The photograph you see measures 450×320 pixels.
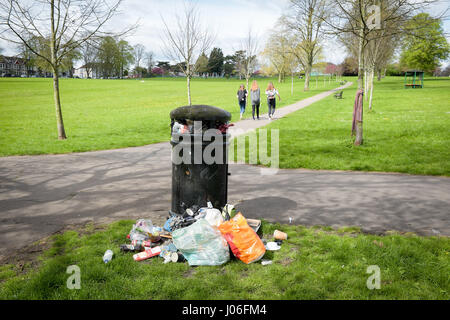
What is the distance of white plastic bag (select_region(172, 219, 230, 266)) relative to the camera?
3.55 m

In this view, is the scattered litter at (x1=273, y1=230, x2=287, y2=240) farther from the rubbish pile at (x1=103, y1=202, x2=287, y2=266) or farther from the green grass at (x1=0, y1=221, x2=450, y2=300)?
the green grass at (x1=0, y1=221, x2=450, y2=300)

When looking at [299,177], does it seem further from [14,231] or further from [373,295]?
[14,231]

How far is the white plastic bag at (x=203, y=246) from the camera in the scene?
3.55 metres

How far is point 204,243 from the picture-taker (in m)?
3.61

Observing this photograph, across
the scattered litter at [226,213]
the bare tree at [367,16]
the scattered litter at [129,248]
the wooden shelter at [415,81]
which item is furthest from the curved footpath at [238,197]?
the wooden shelter at [415,81]

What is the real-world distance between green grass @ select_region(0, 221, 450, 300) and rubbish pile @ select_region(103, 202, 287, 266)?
9 cm

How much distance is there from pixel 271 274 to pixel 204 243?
792 mm

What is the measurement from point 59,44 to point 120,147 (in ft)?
12.9

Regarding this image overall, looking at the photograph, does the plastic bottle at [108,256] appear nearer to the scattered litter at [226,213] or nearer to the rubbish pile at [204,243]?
the rubbish pile at [204,243]

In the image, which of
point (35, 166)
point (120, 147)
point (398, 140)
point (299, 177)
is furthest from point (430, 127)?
point (35, 166)

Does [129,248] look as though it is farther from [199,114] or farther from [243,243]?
[199,114]

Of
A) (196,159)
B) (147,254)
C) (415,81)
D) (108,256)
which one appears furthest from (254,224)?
(415,81)

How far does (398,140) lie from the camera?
34.2 feet

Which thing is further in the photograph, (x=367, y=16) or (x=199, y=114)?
(x=367, y=16)
